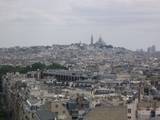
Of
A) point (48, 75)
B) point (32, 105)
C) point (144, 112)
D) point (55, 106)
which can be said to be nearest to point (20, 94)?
point (32, 105)

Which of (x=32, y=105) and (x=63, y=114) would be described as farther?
(x=32, y=105)

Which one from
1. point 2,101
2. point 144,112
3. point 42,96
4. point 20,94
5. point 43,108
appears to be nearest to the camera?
point 144,112

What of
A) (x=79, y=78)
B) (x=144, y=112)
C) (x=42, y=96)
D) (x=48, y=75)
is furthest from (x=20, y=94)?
(x=48, y=75)

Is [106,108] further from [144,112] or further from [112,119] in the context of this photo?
[144,112]

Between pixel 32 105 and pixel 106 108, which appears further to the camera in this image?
pixel 32 105

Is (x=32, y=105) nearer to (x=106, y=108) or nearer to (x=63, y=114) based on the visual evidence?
(x=63, y=114)

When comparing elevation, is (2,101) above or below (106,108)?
below

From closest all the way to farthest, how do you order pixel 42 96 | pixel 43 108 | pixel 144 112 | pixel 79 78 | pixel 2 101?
1. pixel 144 112
2. pixel 43 108
3. pixel 42 96
4. pixel 2 101
5. pixel 79 78

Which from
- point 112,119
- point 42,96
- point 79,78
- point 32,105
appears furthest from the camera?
point 79,78

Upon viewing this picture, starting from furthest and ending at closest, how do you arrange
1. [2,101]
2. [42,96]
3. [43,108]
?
[2,101]
[42,96]
[43,108]
